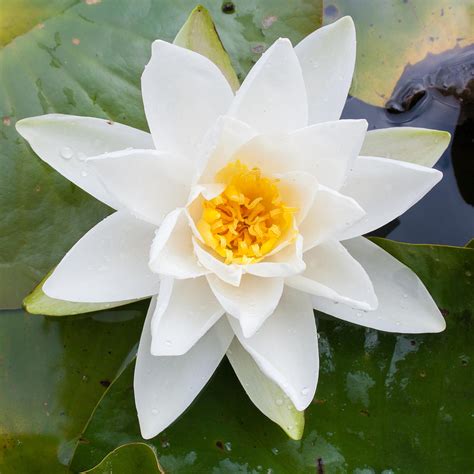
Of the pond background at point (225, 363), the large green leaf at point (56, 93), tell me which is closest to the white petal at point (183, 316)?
the pond background at point (225, 363)

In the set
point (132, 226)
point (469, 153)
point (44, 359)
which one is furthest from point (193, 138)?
point (469, 153)

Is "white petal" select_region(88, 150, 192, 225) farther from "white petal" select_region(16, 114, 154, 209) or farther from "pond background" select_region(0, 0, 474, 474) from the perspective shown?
"pond background" select_region(0, 0, 474, 474)

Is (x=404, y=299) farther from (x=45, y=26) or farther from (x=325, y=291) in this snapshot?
(x=45, y=26)

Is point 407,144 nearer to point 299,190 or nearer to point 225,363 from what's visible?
point 299,190


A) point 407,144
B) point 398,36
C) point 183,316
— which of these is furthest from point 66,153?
point 398,36

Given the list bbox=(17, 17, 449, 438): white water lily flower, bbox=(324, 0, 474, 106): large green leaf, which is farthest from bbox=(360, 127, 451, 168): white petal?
bbox=(324, 0, 474, 106): large green leaf

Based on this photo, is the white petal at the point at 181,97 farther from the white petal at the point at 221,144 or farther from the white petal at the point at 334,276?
the white petal at the point at 334,276

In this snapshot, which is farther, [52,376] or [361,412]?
[52,376]
